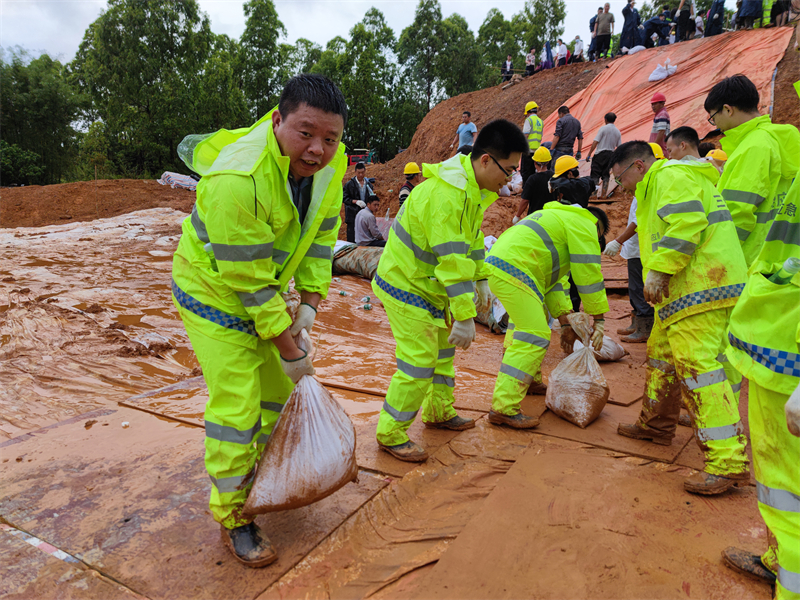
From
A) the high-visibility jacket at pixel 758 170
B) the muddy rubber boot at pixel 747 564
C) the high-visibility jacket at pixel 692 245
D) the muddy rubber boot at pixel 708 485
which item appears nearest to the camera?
the muddy rubber boot at pixel 747 564

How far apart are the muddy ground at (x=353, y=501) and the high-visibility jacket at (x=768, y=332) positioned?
0.82m

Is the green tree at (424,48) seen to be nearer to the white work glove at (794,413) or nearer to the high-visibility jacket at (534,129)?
the high-visibility jacket at (534,129)

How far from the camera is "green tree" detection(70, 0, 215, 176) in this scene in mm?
23812

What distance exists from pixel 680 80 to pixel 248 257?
1445cm

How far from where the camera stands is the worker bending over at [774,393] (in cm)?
149

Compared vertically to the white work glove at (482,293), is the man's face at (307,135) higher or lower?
higher

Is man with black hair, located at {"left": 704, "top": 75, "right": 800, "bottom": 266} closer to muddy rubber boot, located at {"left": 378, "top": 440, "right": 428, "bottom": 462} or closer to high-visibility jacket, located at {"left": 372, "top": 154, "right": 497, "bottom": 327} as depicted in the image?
high-visibility jacket, located at {"left": 372, "top": 154, "right": 497, "bottom": 327}

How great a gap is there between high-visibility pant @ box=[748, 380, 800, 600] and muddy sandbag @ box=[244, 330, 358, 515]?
1.51m

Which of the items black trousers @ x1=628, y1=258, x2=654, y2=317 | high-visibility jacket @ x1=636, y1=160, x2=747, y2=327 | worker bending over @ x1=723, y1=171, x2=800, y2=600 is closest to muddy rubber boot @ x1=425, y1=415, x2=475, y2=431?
high-visibility jacket @ x1=636, y1=160, x2=747, y2=327

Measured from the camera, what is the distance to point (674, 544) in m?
2.00

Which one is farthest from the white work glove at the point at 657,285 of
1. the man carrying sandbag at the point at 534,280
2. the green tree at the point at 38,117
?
the green tree at the point at 38,117

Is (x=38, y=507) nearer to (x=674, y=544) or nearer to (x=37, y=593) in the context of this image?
(x=37, y=593)

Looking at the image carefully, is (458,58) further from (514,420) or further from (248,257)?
(248,257)

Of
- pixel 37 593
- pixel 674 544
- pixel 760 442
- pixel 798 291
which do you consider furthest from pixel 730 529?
pixel 37 593
